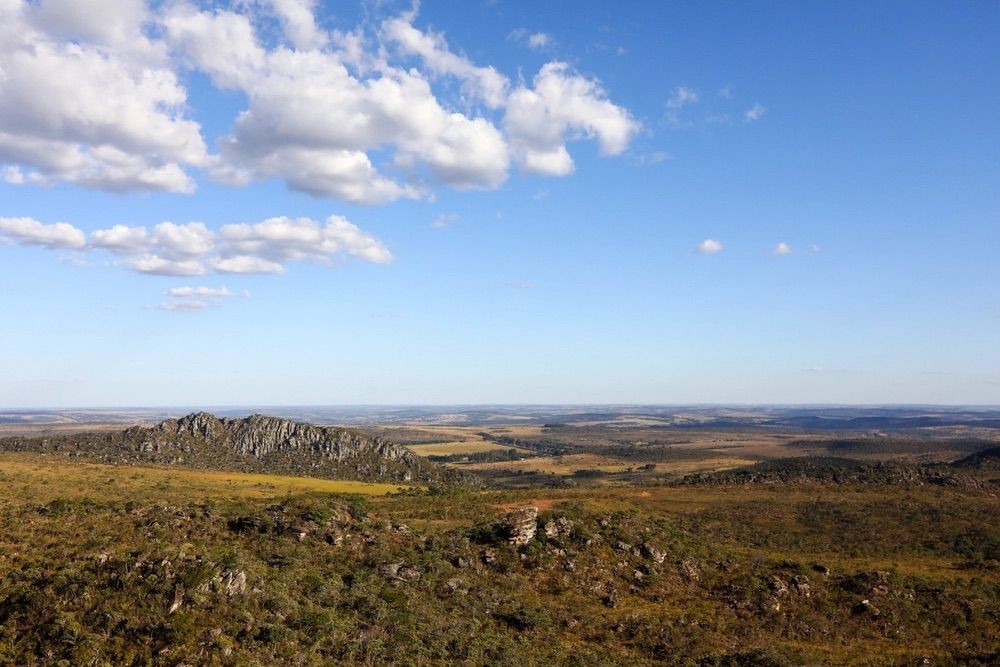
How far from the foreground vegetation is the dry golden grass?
2.10ft

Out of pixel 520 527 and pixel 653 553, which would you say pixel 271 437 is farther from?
pixel 653 553

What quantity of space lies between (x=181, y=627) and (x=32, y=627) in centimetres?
473

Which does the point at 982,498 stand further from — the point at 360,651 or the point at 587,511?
the point at 360,651

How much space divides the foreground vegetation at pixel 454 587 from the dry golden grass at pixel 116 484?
64cm

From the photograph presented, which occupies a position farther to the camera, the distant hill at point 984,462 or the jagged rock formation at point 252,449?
the distant hill at point 984,462

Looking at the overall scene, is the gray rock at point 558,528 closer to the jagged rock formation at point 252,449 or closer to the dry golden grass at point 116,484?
the dry golden grass at point 116,484

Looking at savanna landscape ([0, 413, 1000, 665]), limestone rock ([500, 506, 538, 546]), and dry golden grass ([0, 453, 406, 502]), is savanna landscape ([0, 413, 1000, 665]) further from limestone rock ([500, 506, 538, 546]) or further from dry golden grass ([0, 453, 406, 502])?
dry golden grass ([0, 453, 406, 502])

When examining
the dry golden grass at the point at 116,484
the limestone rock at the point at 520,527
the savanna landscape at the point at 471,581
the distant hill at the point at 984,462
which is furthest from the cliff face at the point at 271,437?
the distant hill at the point at 984,462

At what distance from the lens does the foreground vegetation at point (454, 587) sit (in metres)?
21.5

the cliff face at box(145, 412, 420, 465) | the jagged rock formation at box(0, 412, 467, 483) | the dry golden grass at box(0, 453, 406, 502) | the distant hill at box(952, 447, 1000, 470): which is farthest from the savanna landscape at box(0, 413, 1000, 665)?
the distant hill at box(952, 447, 1000, 470)

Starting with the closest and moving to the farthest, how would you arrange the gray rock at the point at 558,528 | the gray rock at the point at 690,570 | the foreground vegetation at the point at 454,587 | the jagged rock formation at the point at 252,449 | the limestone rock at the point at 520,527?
1. the foreground vegetation at the point at 454,587
2. the gray rock at the point at 690,570
3. the limestone rock at the point at 520,527
4. the gray rock at the point at 558,528
5. the jagged rock formation at the point at 252,449

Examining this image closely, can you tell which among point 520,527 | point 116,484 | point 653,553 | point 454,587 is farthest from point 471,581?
point 116,484

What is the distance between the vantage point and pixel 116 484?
55312 millimetres

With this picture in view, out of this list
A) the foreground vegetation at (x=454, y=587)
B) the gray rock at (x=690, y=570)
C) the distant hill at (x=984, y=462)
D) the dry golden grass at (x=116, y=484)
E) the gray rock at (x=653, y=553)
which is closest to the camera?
the foreground vegetation at (x=454, y=587)
